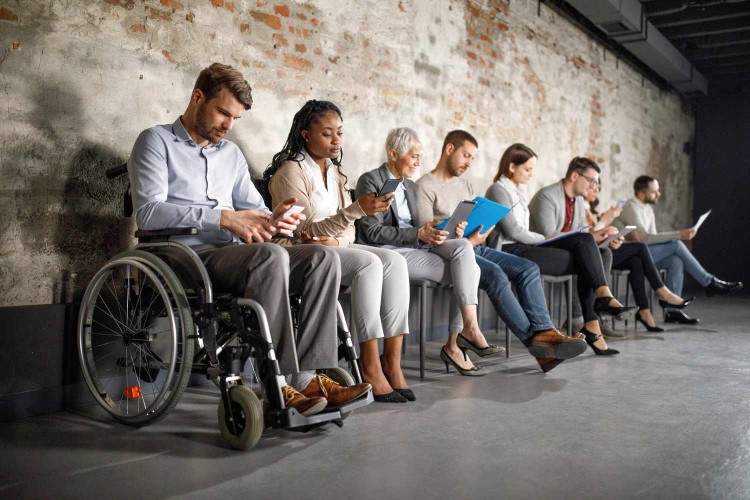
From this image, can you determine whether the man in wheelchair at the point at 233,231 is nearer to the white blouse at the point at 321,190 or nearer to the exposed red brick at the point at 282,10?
the white blouse at the point at 321,190

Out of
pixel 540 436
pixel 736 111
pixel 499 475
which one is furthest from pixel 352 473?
pixel 736 111

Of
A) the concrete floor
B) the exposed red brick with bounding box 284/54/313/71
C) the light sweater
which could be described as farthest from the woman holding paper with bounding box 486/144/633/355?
the light sweater

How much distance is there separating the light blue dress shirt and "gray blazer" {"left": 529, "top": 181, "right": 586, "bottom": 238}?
231cm

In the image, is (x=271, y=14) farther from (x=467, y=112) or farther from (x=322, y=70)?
(x=467, y=112)

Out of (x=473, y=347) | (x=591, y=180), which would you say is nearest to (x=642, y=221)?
(x=591, y=180)

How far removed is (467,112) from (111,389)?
11.3ft

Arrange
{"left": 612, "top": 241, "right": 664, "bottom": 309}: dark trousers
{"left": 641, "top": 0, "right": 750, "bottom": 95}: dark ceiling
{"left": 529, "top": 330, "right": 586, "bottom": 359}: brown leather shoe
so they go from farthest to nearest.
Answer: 1. {"left": 641, "top": 0, "right": 750, "bottom": 95}: dark ceiling
2. {"left": 612, "top": 241, "right": 664, "bottom": 309}: dark trousers
3. {"left": 529, "top": 330, "right": 586, "bottom": 359}: brown leather shoe

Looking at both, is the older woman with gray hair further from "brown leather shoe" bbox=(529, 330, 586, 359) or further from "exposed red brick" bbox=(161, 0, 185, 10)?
"exposed red brick" bbox=(161, 0, 185, 10)

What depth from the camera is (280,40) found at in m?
3.73

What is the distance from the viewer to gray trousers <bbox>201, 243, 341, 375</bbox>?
7.39 feet

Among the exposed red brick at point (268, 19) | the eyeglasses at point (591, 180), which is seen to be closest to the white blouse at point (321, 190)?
the exposed red brick at point (268, 19)

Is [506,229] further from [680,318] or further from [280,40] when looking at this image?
[680,318]

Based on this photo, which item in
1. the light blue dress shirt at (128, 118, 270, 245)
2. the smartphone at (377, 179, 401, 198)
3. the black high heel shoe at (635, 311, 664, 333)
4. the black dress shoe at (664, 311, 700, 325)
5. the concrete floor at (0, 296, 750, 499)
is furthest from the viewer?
the black dress shoe at (664, 311, 700, 325)

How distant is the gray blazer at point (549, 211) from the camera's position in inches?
183
